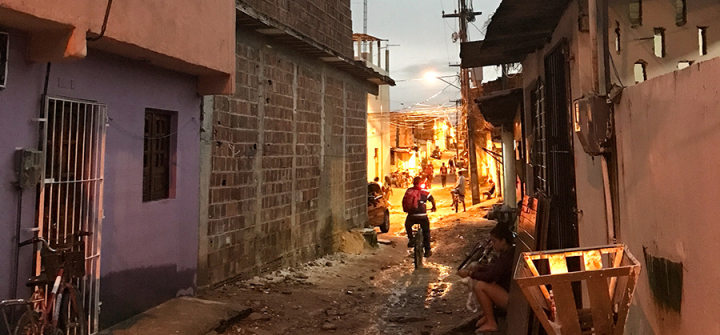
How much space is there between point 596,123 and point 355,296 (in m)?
5.35

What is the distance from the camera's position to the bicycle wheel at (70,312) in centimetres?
468

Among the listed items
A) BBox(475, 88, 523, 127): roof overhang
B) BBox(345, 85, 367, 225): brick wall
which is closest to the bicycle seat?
BBox(475, 88, 523, 127): roof overhang

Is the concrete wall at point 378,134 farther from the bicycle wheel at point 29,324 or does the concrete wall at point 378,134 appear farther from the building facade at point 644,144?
the bicycle wheel at point 29,324

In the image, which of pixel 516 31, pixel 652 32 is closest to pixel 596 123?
pixel 652 32

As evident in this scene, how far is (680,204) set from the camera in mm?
2711

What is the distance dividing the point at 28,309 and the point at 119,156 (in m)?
1.92

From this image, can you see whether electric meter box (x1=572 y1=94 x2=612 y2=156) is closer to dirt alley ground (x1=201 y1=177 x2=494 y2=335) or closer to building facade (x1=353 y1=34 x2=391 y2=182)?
dirt alley ground (x1=201 y1=177 x2=494 y2=335)

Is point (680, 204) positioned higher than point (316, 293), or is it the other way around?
point (680, 204)

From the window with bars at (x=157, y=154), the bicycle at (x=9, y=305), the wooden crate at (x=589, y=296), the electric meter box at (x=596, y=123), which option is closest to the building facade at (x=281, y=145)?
the window with bars at (x=157, y=154)

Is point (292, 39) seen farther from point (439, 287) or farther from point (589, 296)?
point (589, 296)

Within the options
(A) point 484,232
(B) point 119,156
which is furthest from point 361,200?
(B) point 119,156

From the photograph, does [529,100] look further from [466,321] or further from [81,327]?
[81,327]

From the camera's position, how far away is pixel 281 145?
30.8ft

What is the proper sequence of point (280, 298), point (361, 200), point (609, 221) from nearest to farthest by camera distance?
point (609, 221)
point (280, 298)
point (361, 200)
